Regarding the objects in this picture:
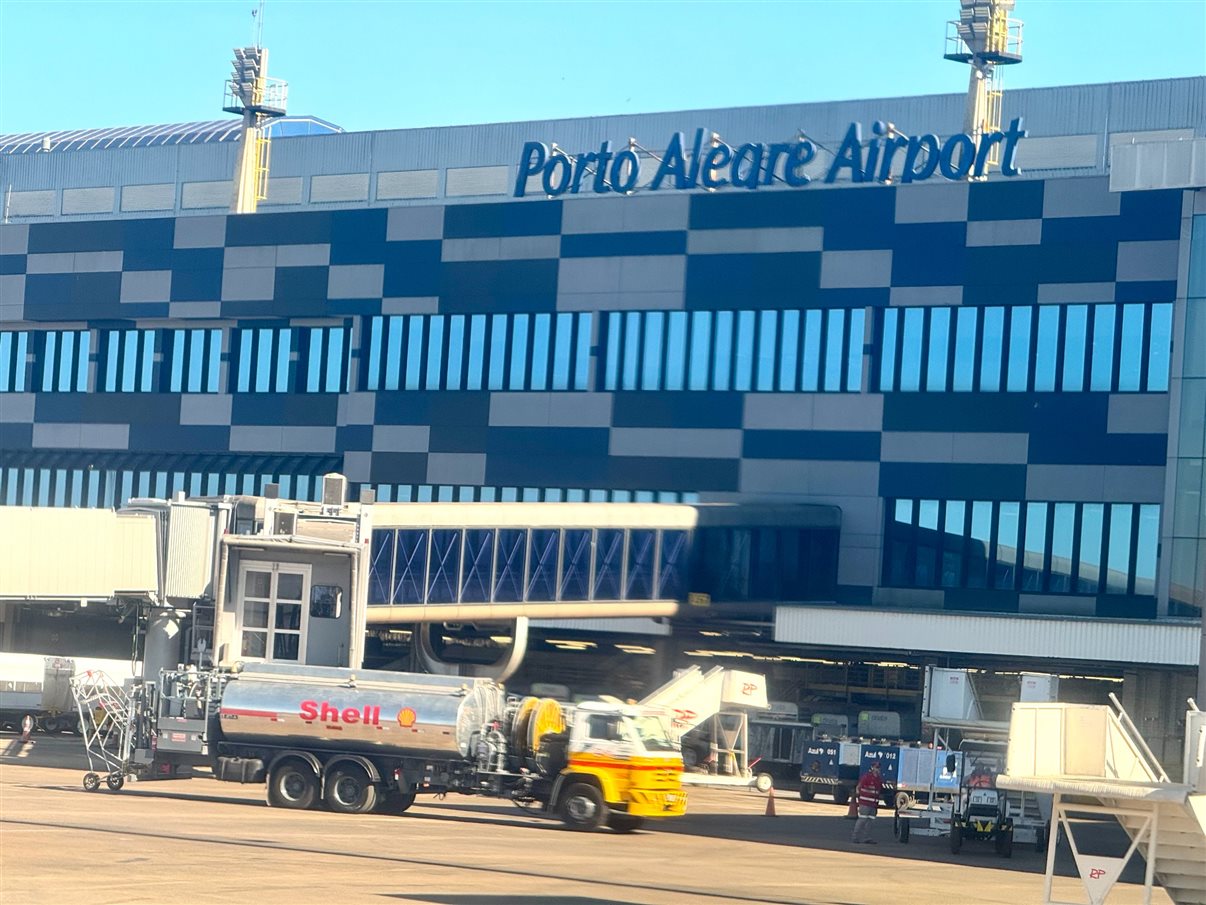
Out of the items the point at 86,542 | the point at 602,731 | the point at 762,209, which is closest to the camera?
the point at 602,731

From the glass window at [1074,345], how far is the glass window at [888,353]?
666 centimetres

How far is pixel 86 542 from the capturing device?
50.6 meters

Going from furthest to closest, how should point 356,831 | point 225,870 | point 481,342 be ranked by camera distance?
point 481,342 → point 356,831 → point 225,870

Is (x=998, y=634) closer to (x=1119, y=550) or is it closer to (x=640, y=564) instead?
(x=1119, y=550)

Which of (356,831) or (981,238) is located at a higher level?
(981,238)

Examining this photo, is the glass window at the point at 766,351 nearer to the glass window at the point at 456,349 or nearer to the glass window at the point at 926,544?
the glass window at the point at 926,544

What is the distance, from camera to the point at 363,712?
138 feet

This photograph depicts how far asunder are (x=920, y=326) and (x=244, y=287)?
3158cm

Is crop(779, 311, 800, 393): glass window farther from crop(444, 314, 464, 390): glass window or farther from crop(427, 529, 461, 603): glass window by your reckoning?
crop(427, 529, 461, 603): glass window

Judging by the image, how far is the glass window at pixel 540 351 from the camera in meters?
77.1

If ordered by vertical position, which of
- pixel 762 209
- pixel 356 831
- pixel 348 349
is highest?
pixel 762 209

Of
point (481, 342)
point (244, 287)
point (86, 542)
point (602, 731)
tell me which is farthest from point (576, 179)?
point (602, 731)

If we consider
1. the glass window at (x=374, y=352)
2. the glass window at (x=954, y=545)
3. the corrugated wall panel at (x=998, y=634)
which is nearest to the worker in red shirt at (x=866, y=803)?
the corrugated wall panel at (x=998, y=634)

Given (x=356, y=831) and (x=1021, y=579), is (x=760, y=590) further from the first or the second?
(x=356, y=831)
